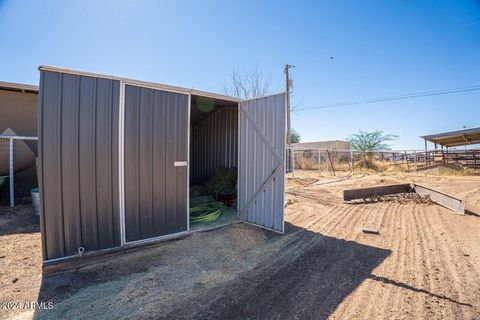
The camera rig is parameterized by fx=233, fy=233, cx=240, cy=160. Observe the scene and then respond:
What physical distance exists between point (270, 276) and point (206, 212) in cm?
270

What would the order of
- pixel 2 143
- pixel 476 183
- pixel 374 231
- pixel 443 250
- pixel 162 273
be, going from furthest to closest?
1. pixel 476 183
2. pixel 2 143
3. pixel 374 231
4. pixel 443 250
5. pixel 162 273

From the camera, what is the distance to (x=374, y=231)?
14.3ft

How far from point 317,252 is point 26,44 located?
288 inches

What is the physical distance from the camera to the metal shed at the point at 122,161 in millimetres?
3012

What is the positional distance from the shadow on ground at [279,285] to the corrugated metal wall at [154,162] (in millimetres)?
683

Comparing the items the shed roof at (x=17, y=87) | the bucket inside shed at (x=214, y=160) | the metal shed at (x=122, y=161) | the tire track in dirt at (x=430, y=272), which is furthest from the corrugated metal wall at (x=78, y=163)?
the shed roof at (x=17, y=87)

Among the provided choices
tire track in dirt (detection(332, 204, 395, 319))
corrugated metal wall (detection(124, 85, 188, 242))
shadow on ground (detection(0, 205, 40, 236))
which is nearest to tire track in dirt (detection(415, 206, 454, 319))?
tire track in dirt (detection(332, 204, 395, 319))

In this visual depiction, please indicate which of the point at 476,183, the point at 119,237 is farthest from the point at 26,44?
the point at 476,183

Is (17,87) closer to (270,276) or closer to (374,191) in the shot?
(270,276)

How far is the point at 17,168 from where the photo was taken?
19.7 feet

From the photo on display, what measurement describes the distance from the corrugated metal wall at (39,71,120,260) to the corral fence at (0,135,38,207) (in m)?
3.97

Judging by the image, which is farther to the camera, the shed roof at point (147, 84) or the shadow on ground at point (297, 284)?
the shed roof at point (147, 84)

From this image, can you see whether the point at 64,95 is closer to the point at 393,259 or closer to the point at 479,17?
the point at 393,259

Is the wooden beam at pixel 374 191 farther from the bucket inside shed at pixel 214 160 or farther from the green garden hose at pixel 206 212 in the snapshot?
the green garden hose at pixel 206 212
